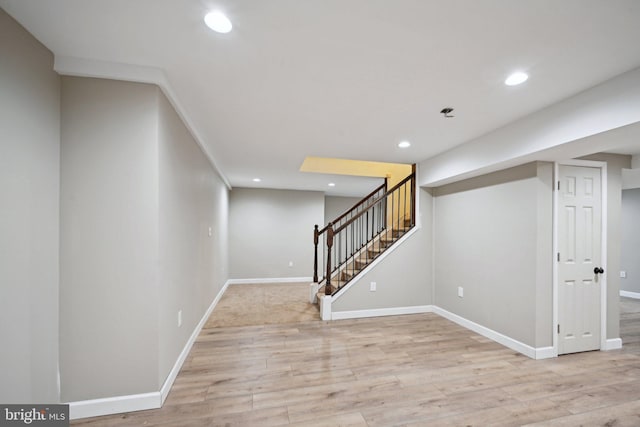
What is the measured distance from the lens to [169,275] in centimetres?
213

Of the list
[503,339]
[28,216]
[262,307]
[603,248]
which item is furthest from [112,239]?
[603,248]

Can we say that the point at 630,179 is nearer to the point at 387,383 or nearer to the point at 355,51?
the point at 387,383

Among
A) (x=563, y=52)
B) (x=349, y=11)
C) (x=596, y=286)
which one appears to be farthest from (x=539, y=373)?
(x=349, y=11)

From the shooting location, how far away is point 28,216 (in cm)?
151

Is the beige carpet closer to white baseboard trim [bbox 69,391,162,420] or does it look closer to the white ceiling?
white baseboard trim [bbox 69,391,162,420]

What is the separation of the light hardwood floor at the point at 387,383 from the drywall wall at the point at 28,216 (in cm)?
57

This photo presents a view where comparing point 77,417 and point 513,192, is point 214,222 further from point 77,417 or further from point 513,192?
point 513,192

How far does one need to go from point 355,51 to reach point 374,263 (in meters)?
3.11

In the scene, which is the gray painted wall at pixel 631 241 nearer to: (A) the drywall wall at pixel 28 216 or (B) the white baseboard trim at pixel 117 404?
(B) the white baseboard trim at pixel 117 404

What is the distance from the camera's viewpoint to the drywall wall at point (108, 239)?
176 centimetres

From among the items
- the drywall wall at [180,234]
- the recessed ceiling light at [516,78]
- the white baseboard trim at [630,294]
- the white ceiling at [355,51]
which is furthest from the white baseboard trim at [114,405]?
the white baseboard trim at [630,294]

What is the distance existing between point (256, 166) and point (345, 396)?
11.8ft

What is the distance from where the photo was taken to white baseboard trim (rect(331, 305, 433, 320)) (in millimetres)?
3894

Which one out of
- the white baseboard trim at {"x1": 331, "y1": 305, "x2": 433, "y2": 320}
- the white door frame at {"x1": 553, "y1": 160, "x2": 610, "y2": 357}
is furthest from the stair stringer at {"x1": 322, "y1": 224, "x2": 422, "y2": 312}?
the white door frame at {"x1": 553, "y1": 160, "x2": 610, "y2": 357}
